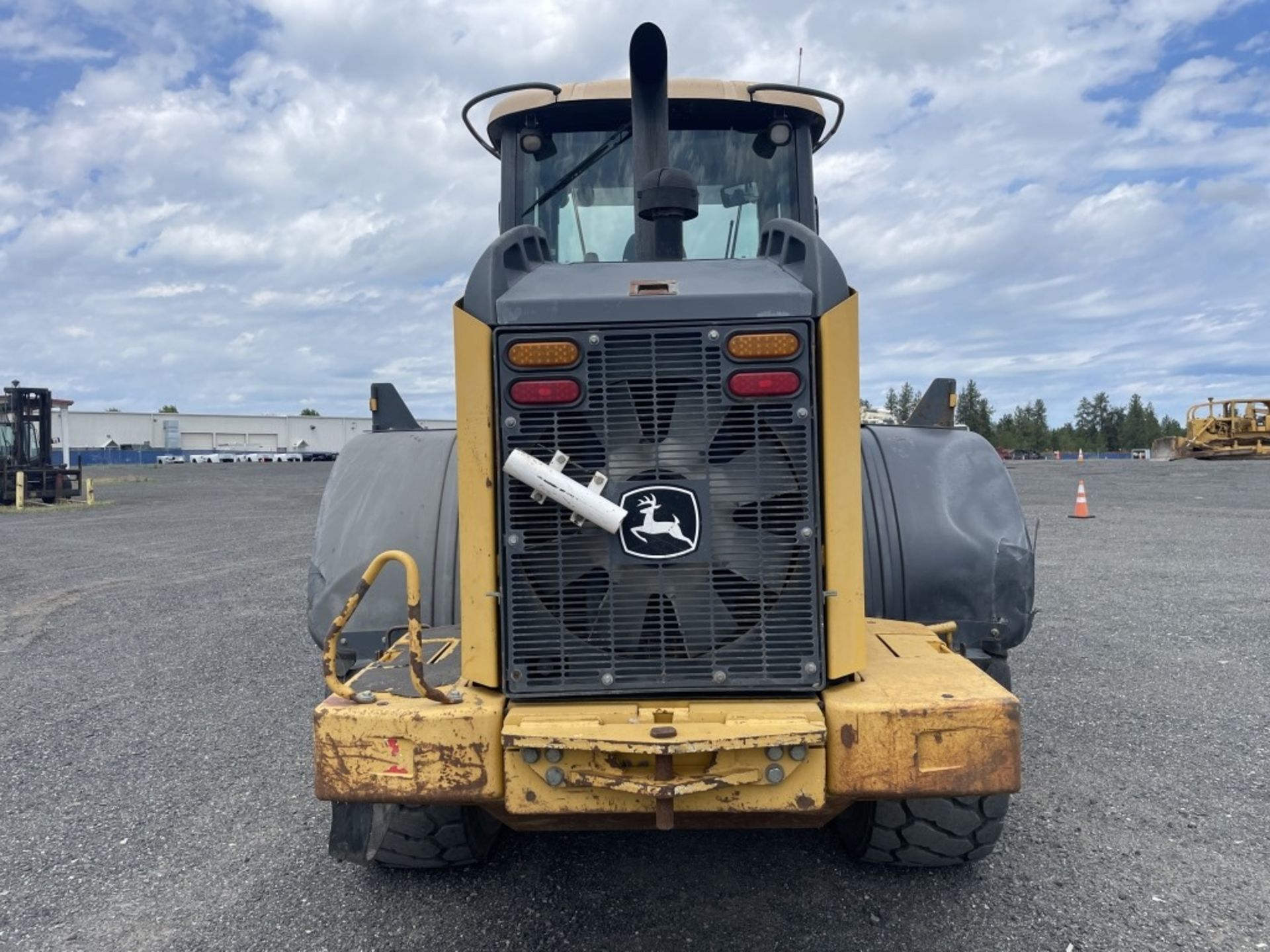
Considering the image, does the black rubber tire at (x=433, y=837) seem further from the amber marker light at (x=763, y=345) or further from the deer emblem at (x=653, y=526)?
the amber marker light at (x=763, y=345)

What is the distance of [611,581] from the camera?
8.26 feet

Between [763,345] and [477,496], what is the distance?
2.74 feet

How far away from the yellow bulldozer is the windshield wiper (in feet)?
116

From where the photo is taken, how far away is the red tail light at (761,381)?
2.48 m

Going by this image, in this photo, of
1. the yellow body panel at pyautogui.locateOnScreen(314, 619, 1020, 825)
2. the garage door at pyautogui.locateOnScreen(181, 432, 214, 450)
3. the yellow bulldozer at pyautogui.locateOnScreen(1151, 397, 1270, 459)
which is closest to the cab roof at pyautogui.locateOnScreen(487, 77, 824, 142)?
the yellow body panel at pyautogui.locateOnScreen(314, 619, 1020, 825)

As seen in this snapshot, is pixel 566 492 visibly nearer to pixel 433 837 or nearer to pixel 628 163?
pixel 433 837

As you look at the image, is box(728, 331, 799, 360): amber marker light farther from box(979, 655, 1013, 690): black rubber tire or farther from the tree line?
the tree line

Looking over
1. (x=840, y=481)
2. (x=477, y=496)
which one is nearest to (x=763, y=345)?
(x=840, y=481)

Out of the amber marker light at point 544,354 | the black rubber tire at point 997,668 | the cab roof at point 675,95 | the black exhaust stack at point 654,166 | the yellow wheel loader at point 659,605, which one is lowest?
the black rubber tire at point 997,668

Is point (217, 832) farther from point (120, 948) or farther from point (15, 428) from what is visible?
point (15, 428)

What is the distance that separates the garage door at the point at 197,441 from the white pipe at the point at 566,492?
3447 inches

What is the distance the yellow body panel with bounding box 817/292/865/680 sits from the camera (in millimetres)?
2498

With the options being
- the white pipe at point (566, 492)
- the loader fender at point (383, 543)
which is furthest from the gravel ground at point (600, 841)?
the white pipe at point (566, 492)

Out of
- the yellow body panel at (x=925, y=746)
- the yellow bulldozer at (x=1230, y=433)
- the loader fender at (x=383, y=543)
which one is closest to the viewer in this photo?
the yellow body panel at (x=925, y=746)
